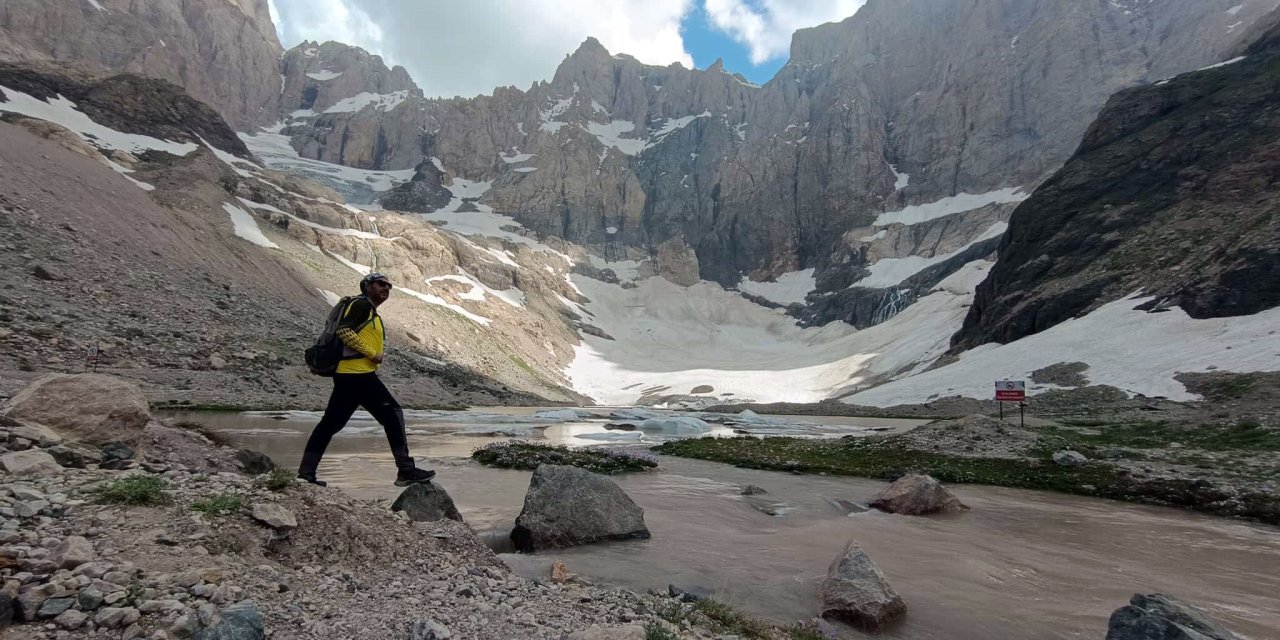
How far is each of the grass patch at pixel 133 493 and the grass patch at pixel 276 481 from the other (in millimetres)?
915

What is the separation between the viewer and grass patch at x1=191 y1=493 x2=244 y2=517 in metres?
5.41

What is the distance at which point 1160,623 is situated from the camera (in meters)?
5.43

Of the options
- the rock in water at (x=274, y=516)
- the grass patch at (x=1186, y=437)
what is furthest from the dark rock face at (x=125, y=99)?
the grass patch at (x=1186, y=437)

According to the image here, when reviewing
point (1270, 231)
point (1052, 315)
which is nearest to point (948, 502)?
point (1270, 231)

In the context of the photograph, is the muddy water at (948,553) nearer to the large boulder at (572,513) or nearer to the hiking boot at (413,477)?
the large boulder at (572,513)

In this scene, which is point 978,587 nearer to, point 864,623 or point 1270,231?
point 864,623

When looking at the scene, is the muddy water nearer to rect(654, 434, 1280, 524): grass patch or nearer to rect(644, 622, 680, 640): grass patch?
rect(654, 434, 1280, 524): grass patch

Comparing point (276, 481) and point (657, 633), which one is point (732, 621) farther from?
point (276, 481)

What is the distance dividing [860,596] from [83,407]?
36.4 feet

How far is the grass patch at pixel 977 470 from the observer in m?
14.7

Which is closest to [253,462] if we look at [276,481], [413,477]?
[413,477]

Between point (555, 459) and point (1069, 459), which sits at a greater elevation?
point (1069, 459)

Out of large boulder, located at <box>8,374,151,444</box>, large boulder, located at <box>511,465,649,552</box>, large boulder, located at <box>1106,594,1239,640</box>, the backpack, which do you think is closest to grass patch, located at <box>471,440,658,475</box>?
large boulder, located at <box>511,465,649,552</box>

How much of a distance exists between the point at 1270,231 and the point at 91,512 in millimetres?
84178
